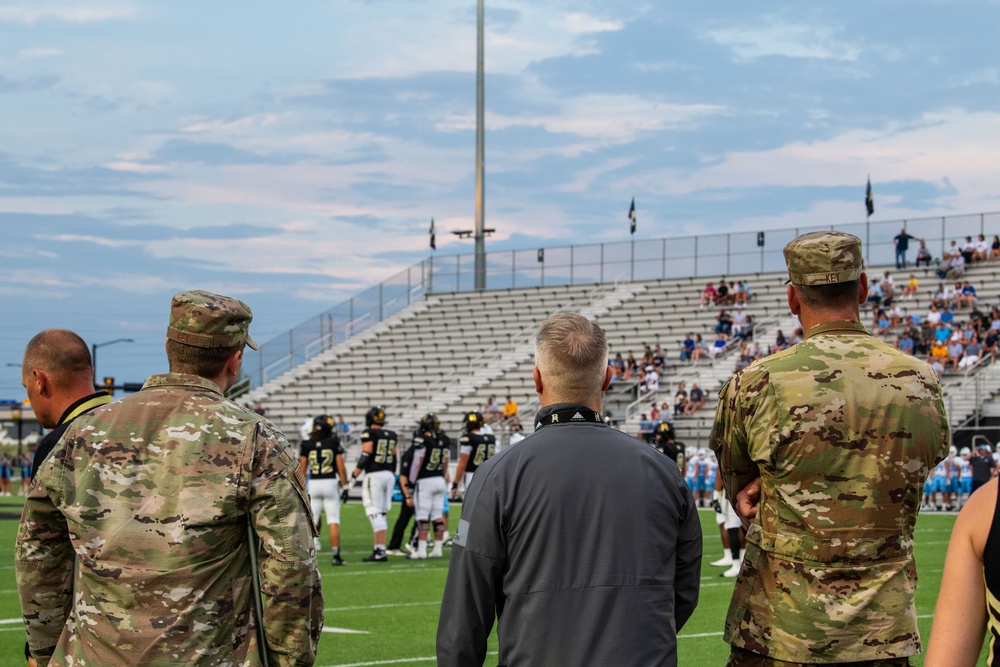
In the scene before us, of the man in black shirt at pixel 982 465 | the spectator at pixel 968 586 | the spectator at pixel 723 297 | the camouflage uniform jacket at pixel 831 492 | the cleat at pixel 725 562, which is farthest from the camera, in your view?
the spectator at pixel 723 297

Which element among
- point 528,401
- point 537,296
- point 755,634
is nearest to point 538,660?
point 755,634

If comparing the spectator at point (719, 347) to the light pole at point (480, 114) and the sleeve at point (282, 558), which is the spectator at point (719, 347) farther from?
the sleeve at point (282, 558)

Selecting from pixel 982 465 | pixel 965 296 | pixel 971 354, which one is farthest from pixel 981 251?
pixel 982 465

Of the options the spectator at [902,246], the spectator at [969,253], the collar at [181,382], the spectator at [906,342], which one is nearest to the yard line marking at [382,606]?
the collar at [181,382]

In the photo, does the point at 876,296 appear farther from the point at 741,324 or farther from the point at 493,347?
the point at 493,347

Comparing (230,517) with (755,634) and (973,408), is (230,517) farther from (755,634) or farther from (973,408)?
(973,408)

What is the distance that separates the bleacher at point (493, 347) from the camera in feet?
121

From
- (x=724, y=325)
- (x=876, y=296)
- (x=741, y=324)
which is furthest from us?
(x=724, y=325)

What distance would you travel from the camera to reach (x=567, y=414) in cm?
362

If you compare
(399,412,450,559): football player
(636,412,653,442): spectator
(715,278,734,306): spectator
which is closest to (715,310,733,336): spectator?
(715,278,734,306): spectator

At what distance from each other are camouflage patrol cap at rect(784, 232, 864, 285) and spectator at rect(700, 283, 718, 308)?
37.4 m

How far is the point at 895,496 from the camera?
390cm

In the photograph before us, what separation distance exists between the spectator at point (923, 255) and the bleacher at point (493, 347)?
25.5 inches

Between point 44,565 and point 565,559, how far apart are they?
1603mm
